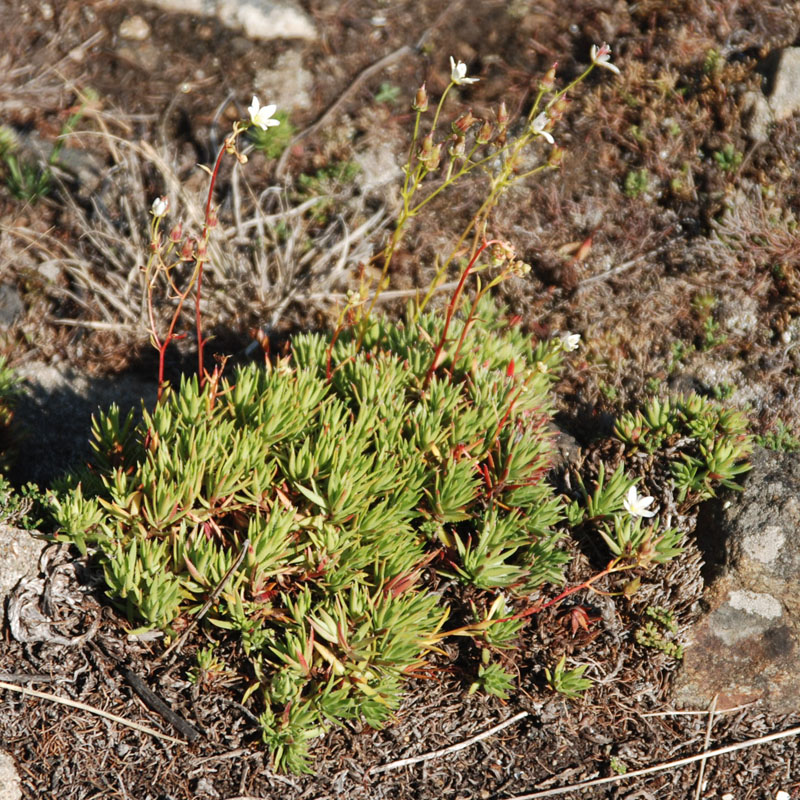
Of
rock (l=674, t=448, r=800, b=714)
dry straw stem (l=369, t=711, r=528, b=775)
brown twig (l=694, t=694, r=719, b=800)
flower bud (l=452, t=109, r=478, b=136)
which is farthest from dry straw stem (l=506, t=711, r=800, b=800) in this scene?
flower bud (l=452, t=109, r=478, b=136)

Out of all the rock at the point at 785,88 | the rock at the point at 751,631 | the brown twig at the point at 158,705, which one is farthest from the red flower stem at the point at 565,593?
the rock at the point at 785,88

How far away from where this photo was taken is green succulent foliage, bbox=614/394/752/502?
394cm

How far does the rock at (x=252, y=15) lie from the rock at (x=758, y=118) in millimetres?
3202

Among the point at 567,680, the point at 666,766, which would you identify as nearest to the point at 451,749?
the point at 567,680

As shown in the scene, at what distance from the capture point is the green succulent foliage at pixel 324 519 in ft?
10.6

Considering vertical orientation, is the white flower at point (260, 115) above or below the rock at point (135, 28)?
above

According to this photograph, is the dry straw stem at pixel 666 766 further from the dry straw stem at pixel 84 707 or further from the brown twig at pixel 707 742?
the dry straw stem at pixel 84 707

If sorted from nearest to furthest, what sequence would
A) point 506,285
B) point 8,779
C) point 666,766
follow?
1. point 8,779
2. point 666,766
3. point 506,285

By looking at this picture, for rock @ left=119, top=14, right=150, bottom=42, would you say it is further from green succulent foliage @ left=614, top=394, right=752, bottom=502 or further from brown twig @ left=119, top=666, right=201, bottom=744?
brown twig @ left=119, top=666, right=201, bottom=744

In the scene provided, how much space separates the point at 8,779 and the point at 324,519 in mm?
1575

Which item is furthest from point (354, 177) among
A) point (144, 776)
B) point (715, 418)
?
point (144, 776)

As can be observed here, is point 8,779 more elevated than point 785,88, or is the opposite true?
point 785,88

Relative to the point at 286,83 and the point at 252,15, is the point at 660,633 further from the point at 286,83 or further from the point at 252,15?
the point at 252,15

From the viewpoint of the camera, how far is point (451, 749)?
3486mm
